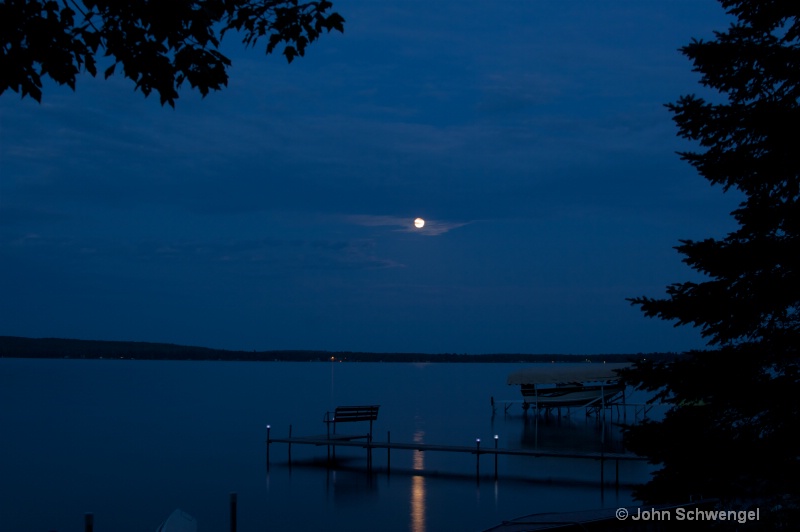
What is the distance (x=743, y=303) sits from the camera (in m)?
10.1

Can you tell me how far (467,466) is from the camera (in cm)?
3600

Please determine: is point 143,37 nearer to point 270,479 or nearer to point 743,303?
point 743,303

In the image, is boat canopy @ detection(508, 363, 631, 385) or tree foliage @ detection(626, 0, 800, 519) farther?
boat canopy @ detection(508, 363, 631, 385)

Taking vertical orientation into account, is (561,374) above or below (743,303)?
below

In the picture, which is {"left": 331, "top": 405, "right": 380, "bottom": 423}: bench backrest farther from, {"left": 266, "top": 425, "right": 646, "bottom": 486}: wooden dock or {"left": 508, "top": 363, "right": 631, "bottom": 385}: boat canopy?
{"left": 508, "top": 363, "right": 631, "bottom": 385}: boat canopy

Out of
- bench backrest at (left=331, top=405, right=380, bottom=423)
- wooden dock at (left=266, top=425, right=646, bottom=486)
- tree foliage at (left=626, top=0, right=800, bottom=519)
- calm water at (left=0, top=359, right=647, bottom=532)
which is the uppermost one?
tree foliage at (left=626, top=0, right=800, bottom=519)

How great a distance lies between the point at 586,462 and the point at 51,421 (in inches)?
1730

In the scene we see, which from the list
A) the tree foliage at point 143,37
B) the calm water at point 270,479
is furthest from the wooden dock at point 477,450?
the tree foliage at point 143,37

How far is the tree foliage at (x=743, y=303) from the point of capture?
9.84m

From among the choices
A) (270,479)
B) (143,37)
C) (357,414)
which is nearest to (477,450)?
(357,414)

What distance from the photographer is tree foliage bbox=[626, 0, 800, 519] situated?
9.84 metres

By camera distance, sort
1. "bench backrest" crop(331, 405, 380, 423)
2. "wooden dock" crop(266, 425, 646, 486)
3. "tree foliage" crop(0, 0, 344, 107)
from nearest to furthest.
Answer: "tree foliage" crop(0, 0, 344, 107)
"wooden dock" crop(266, 425, 646, 486)
"bench backrest" crop(331, 405, 380, 423)

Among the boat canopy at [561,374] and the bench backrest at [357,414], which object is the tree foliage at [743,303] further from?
the boat canopy at [561,374]

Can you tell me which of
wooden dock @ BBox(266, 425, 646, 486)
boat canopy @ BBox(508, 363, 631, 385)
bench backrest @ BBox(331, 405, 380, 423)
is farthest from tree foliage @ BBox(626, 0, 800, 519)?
boat canopy @ BBox(508, 363, 631, 385)
